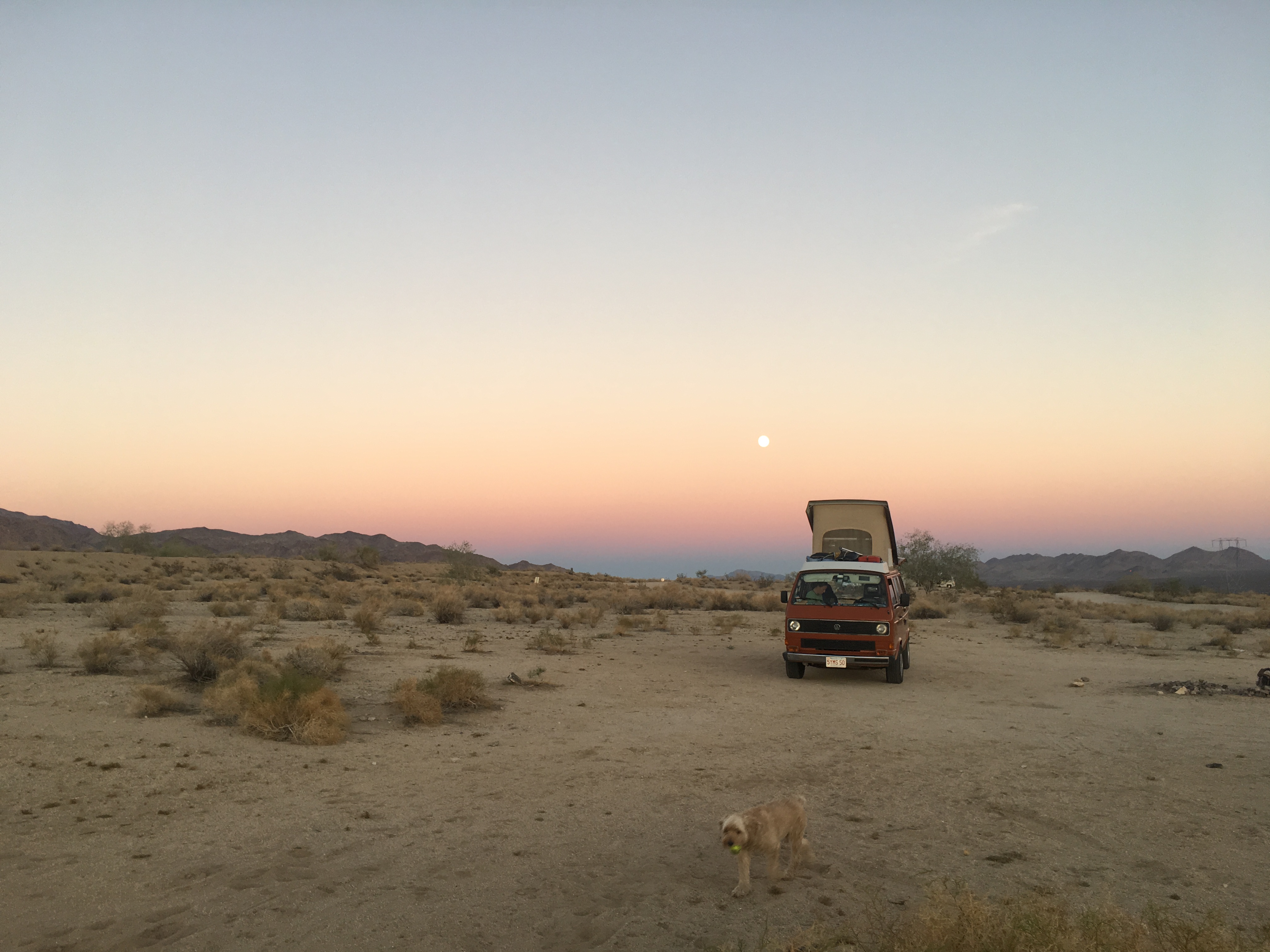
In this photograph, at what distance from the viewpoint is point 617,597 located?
39281mm

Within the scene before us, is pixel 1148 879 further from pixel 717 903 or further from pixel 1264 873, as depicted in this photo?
pixel 717 903

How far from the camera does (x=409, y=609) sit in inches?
1112

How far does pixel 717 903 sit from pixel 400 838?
2942 millimetres

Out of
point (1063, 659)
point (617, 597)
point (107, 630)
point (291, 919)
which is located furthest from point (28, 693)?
point (617, 597)

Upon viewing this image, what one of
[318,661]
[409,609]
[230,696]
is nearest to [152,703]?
[230,696]

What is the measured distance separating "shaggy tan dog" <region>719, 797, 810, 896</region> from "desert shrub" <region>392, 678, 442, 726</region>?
6.60 meters

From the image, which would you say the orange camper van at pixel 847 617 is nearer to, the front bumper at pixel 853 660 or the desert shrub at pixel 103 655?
the front bumper at pixel 853 660

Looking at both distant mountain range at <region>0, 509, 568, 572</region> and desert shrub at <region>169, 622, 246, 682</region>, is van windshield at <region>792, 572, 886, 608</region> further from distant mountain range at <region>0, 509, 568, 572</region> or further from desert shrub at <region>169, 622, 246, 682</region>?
distant mountain range at <region>0, 509, 568, 572</region>

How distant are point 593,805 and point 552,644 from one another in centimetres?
1261

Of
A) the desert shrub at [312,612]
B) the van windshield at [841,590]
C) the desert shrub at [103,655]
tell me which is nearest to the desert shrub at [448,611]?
the desert shrub at [312,612]

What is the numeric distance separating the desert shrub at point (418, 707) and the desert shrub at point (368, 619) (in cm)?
864

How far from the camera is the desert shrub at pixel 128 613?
1975 cm

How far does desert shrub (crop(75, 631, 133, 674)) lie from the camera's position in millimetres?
13648

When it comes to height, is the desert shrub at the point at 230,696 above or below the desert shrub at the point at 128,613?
below
